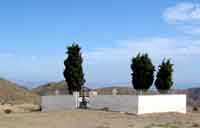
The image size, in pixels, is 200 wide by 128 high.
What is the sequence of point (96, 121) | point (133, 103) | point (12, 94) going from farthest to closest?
point (12, 94) → point (133, 103) → point (96, 121)

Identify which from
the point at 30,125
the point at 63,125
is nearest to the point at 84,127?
the point at 63,125

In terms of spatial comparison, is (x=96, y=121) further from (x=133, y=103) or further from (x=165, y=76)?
(x=165, y=76)

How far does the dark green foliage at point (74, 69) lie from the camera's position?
4988 cm

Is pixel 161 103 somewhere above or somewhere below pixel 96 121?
above

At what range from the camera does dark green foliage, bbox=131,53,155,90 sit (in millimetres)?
48906

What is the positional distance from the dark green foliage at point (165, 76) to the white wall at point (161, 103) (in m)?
2.40

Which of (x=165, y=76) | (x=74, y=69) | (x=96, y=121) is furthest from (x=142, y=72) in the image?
(x=96, y=121)

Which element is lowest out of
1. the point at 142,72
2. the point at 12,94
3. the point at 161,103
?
the point at 161,103

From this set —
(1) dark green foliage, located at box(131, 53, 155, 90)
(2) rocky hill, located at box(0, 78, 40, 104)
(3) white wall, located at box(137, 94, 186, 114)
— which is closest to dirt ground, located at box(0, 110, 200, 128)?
(3) white wall, located at box(137, 94, 186, 114)

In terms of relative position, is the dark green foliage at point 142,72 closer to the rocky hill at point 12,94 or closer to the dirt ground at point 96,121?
the dirt ground at point 96,121

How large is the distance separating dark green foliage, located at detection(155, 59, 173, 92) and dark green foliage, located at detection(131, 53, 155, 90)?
104 centimetres

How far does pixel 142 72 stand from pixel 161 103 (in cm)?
431

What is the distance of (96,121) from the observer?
36.9 m

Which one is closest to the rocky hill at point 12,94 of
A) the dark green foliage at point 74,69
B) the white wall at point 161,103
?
the dark green foliage at point 74,69
